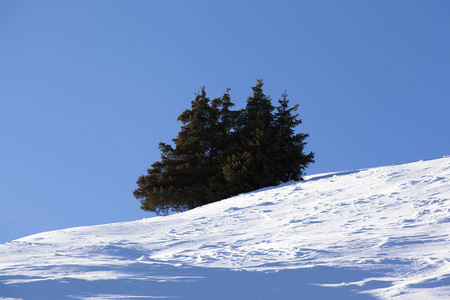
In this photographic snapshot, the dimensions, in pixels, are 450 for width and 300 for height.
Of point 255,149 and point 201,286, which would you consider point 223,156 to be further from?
point 201,286

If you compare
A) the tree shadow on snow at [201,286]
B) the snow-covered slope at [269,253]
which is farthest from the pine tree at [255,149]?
the tree shadow on snow at [201,286]

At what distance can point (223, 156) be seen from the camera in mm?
23172

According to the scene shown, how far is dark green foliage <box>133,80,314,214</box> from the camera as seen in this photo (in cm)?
2153

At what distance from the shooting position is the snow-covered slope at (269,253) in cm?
504

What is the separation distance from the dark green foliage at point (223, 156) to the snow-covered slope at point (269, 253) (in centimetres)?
829

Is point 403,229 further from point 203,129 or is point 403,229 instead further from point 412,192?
point 203,129

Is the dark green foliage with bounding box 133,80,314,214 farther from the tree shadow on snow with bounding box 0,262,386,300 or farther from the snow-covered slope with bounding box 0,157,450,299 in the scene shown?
the tree shadow on snow with bounding box 0,262,386,300

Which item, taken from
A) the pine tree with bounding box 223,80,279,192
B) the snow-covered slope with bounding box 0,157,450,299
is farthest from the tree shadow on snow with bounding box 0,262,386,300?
the pine tree with bounding box 223,80,279,192

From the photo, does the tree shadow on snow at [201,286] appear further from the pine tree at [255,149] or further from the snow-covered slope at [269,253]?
the pine tree at [255,149]

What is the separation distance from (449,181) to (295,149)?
11.2 metres

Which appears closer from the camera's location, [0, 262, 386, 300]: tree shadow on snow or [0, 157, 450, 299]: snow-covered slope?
[0, 262, 386, 300]: tree shadow on snow

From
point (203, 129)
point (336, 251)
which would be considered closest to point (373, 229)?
point (336, 251)

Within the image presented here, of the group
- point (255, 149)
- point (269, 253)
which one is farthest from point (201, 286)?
point (255, 149)

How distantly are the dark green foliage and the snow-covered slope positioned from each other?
829 cm
